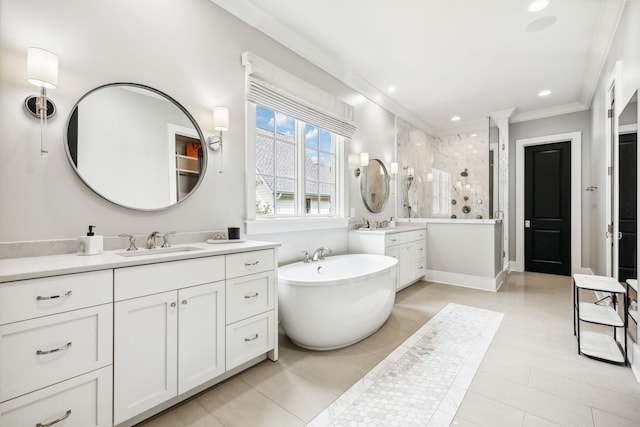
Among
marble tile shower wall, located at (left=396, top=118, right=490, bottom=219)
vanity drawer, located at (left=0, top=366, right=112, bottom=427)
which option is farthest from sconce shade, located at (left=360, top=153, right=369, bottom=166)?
vanity drawer, located at (left=0, top=366, right=112, bottom=427)

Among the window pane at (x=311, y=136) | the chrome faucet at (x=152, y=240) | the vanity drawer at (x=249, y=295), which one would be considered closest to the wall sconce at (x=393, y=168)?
the window pane at (x=311, y=136)

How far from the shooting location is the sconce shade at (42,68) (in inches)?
54.6

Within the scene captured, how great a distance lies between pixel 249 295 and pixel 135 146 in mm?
1226

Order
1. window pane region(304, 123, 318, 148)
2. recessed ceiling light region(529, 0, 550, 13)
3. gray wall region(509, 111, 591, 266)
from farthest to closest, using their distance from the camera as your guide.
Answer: gray wall region(509, 111, 591, 266) < window pane region(304, 123, 318, 148) < recessed ceiling light region(529, 0, 550, 13)

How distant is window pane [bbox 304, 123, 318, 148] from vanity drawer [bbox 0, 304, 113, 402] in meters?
2.40

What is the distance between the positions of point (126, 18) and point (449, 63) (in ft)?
10.6

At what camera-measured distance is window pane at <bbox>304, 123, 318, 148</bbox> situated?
317 cm

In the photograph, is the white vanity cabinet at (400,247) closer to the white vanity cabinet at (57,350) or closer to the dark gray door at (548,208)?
the dark gray door at (548,208)

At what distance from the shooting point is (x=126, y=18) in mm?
1824

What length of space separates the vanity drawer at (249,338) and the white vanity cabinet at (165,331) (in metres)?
0.07

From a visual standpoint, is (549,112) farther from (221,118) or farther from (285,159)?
(221,118)

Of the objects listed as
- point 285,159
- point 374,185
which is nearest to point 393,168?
point 374,185

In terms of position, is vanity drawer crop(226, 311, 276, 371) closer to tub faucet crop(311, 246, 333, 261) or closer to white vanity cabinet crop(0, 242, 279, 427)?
white vanity cabinet crop(0, 242, 279, 427)

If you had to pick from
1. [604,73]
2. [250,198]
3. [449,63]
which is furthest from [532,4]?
[250,198]
